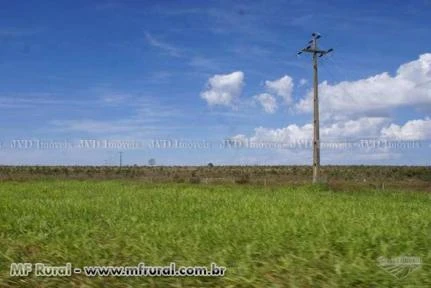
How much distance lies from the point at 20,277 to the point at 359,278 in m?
4.02

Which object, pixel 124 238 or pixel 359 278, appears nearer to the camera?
pixel 359 278

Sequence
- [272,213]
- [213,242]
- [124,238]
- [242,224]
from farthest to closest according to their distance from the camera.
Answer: [272,213] → [242,224] → [124,238] → [213,242]

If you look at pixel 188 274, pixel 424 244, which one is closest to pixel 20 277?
pixel 188 274

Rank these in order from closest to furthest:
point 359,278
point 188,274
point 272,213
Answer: point 359,278, point 188,274, point 272,213

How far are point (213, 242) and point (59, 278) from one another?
2251 millimetres

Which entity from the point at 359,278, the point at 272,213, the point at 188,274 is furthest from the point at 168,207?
the point at 359,278

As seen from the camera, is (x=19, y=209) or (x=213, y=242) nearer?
(x=213, y=242)

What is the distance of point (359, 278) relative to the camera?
569 centimetres

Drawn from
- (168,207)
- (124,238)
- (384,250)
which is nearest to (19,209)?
(168,207)

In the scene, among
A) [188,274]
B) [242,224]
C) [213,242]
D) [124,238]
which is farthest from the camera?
[242,224]

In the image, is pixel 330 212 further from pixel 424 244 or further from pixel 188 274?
pixel 188 274

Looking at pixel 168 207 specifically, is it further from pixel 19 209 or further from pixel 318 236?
pixel 318 236

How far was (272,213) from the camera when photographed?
1191 cm

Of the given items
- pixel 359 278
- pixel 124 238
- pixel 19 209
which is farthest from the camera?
pixel 19 209
